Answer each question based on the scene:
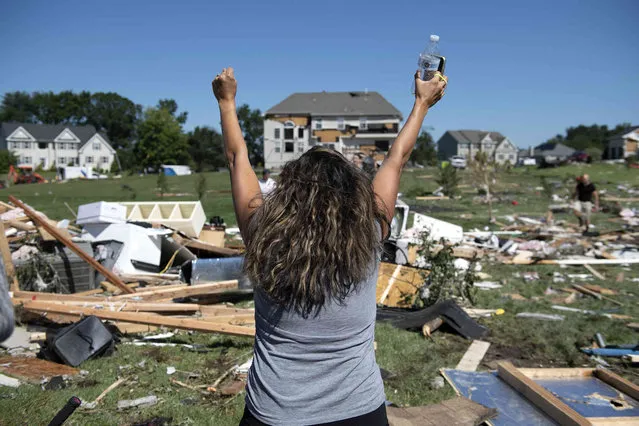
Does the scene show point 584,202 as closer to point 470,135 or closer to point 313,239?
point 313,239

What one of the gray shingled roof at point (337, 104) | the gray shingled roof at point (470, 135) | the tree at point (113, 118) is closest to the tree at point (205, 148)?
the gray shingled roof at point (337, 104)

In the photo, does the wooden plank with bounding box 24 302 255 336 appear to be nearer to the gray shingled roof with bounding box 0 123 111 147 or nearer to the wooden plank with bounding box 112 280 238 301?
the wooden plank with bounding box 112 280 238 301

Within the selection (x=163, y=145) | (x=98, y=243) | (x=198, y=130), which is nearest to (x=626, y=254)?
(x=98, y=243)

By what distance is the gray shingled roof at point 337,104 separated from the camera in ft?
232

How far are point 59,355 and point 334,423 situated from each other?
460cm

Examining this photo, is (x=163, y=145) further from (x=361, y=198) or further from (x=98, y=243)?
(x=361, y=198)

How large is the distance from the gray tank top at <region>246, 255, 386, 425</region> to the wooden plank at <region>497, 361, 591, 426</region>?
115 inches

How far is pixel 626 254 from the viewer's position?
12.6 m

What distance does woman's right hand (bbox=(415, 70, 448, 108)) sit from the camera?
2.47 m

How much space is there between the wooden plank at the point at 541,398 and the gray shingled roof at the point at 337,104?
6683cm

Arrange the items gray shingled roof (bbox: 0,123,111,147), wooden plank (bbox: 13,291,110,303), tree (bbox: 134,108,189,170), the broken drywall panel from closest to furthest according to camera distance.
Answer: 1. the broken drywall panel
2. wooden plank (bbox: 13,291,110,303)
3. tree (bbox: 134,108,189,170)
4. gray shingled roof (bbox: 0,123,111,147)

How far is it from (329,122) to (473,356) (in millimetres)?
67100

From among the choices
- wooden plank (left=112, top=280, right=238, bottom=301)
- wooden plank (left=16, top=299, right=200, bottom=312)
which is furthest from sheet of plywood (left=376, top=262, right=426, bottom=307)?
wooden plank (left=16, top=299, right=200, bottom=312)

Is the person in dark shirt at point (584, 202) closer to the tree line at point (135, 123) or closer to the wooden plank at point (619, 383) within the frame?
the wooden plank at point (619, 383)
